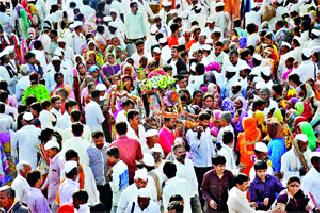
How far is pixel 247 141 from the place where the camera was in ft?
40.7

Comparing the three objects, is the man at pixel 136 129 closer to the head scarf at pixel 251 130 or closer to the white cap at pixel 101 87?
the head scarf at pixel 251 130

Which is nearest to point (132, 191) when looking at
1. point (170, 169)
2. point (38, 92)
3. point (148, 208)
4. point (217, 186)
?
point (148, 208)

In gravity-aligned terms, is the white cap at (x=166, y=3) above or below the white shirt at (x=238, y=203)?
above

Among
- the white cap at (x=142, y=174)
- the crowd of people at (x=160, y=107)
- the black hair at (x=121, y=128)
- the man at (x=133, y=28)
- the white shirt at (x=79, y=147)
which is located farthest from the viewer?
the man at (x=133, y=28)

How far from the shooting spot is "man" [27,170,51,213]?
1062 cm

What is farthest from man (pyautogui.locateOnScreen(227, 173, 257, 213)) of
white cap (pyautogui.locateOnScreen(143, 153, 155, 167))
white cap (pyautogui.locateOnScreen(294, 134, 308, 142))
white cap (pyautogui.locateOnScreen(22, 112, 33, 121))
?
white cap (pyautogui.locateOnScreen(22, 112, 33, 121))

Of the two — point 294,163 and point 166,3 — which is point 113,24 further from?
point 294,163

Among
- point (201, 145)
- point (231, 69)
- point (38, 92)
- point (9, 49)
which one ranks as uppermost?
point (9, 49)

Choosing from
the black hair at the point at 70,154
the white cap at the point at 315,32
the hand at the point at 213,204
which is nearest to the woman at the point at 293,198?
the hand at the point at 213,204

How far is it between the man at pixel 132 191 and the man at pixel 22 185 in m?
1.22

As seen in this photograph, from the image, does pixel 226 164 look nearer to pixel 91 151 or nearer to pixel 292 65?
pixel 91 151

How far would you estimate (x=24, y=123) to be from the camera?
1284 cm

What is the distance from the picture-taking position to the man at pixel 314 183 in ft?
35.5

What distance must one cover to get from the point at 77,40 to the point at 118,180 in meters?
7.39
